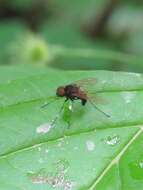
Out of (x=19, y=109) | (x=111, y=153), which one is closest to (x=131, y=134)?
(x=111, y=153)

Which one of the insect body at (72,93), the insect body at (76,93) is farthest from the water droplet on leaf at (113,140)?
the insect body at (72,93)

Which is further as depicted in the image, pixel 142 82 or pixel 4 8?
pixel 4 8

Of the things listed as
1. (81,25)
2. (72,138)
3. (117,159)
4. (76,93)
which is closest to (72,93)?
(76,93)

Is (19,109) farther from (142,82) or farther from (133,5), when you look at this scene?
(133,5)

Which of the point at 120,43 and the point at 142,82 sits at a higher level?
the point at 142,82

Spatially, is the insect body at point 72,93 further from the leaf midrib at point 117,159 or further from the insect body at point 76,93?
the leaf midrib at point 117,159

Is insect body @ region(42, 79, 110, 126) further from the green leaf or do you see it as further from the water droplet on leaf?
the water droplet on leaf
